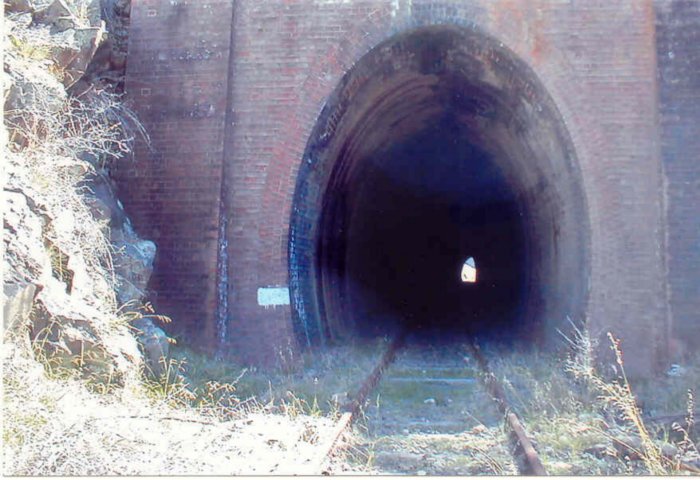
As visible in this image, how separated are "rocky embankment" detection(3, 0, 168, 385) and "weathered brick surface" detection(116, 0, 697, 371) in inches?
23.5

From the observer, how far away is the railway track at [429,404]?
5531 mm

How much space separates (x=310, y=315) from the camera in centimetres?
965

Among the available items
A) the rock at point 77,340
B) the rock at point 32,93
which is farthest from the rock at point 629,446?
the rock at point 32,93

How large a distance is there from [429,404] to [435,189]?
436 inches

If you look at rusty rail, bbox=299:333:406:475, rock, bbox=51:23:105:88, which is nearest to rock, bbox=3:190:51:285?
rock, bbox=51:23:105:88

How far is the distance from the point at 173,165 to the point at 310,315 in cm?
256

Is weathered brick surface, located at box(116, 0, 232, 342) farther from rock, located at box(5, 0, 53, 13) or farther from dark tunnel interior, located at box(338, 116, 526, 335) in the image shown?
dark tunnel interior, located at box(338, 116, 526, 335)

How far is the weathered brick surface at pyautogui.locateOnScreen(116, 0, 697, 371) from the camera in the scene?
866 cm

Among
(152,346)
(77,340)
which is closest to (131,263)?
(152,346)

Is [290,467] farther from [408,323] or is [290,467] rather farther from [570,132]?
[408,323]

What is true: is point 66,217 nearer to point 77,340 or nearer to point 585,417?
point 77,340

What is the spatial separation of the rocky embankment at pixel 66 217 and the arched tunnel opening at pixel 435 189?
7.25 ft

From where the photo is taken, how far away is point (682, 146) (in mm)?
8633

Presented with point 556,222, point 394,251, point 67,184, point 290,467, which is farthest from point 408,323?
point 290,467
